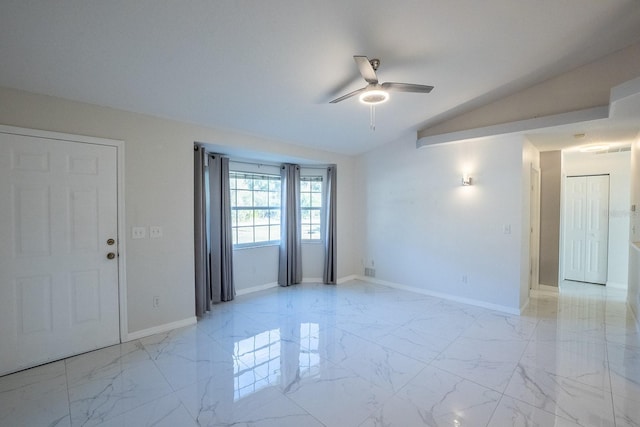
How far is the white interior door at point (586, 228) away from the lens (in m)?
5.15

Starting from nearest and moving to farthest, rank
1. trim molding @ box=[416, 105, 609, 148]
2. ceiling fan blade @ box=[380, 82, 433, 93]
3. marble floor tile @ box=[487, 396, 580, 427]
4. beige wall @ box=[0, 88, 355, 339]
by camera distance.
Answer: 1. marble floor tile @ box=[487, 396, 580, 427]
2. ceiling fan blade @ box=[380, 82, 433, 93]
3. beige wall @ box=[0, 88, 355, 339]
4. trim molding @ box=[416, 105, 609, 148]

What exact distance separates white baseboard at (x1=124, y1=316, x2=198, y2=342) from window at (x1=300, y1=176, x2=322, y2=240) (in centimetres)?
253

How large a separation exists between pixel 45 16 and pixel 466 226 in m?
4.82

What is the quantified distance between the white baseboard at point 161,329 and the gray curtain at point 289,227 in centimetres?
186

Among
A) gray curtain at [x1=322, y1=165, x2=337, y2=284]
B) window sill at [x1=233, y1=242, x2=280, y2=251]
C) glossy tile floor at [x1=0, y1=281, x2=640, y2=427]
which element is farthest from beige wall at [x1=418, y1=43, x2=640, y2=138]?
window sill at [x1=233, y1=242, x2=280, y2=251]

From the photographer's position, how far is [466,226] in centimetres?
424

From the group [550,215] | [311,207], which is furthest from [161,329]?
[550,215]

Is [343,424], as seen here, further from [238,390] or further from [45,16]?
[45,16]

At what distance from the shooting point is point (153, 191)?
319 centimetres

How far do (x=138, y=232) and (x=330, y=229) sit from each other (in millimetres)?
3089

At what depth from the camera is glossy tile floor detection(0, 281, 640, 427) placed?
6.37 feet

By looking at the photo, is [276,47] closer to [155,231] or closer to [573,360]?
[155,231]

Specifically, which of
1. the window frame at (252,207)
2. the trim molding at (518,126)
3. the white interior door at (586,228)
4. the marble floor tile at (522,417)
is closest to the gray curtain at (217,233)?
the window frame at (252,207)

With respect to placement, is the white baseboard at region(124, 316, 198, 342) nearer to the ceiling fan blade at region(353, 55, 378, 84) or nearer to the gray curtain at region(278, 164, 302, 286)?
the gray curtain at region(278, 164, 302, 286)
